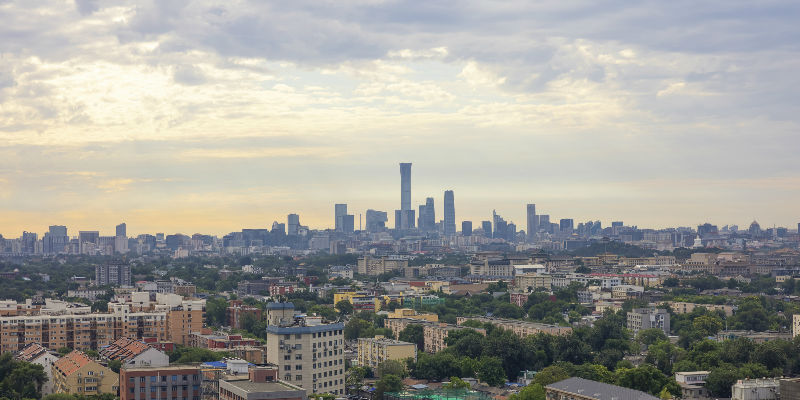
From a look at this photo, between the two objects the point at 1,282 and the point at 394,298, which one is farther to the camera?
the point at 1,282

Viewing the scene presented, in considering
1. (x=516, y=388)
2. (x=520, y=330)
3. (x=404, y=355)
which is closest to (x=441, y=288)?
(x=520, y=330)

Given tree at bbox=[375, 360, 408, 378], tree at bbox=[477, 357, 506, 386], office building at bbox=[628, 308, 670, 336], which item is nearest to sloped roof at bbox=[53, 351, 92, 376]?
tree at bbox=[375, 360, 408, 378]

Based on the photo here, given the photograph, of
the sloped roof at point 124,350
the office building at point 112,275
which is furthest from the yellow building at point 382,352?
the office building at point 112,275

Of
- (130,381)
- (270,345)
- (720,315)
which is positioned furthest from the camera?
(720,315)

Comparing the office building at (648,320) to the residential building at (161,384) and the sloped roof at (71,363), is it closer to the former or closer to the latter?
the sloped roof at (71,363)

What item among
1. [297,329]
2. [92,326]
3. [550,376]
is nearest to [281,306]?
[297,329]

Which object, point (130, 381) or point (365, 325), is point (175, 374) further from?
point (365, 325)
